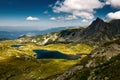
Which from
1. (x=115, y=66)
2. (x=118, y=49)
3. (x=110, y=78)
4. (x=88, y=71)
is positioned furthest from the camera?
(x=118, y=49)

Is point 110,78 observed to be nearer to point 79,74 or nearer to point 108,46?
point 79,74

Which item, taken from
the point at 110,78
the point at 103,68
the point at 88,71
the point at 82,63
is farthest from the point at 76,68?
the point at 110,78

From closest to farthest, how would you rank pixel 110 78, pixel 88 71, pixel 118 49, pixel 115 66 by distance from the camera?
1. pixel 110 78
2. pixel 115 66
3. pixel 88 71
4. pixel 118 49

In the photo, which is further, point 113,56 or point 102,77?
point 113,56

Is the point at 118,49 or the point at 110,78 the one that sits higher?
the point at 118,49

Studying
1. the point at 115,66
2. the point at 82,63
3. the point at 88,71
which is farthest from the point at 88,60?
the point at 115,66

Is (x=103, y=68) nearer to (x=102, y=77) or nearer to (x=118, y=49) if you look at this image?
(x=102, y=77)
